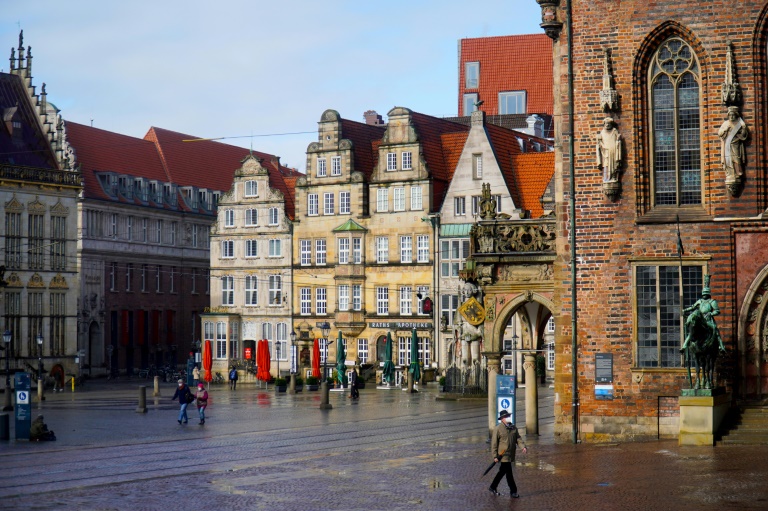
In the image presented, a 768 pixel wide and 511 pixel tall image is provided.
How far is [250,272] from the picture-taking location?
76.9m

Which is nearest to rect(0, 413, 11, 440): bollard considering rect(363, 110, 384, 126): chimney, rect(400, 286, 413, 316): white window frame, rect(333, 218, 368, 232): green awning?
rect(400, 286, 413, 316): white window frame

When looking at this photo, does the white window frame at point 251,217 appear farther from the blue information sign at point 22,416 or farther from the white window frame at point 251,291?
the blue information sign at point 22,416

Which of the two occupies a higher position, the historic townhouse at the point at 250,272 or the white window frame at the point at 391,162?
the white window frame at the point at 391,162

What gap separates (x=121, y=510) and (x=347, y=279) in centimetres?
5419

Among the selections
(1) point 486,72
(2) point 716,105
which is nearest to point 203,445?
(2) point 716,105

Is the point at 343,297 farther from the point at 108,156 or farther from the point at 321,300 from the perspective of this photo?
Result: the point at 108,156

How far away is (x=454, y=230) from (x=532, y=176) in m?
5.09

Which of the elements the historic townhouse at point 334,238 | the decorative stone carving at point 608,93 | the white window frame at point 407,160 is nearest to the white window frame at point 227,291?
the historic townhouse at point 334,238

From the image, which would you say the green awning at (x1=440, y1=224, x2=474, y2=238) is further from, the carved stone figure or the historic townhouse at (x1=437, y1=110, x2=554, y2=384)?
the carved stone figure

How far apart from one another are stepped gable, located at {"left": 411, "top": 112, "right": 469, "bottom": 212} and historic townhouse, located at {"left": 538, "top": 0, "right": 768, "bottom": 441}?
41469 mm

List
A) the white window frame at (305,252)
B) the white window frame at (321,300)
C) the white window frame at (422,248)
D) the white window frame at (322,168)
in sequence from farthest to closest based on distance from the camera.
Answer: the white window frame at (305,252) < the white window frame at (321,300) < the white window frame at (322,168) < the white window frame at (422,248)

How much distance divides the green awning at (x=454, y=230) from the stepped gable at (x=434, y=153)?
1.67 m

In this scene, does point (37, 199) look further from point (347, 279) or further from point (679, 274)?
point (679, 274)

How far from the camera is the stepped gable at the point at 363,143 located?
240ft
